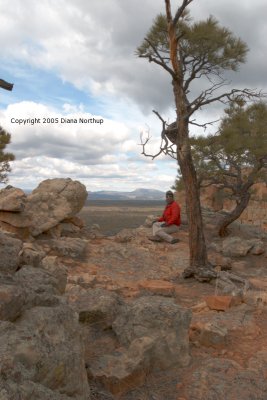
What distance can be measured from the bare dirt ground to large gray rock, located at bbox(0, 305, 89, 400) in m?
0.68

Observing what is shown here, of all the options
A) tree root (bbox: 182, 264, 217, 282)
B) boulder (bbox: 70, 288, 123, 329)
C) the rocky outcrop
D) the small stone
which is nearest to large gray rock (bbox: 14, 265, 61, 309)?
the rocky outcrop

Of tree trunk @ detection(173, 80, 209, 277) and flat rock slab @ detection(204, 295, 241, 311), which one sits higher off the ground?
tree trunk @ detection(173, 80, 209, 277)

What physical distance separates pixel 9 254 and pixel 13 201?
22.8 ft

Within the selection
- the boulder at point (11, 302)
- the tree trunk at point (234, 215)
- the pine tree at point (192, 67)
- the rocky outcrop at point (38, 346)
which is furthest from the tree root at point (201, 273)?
the boulder at point (11, 302)

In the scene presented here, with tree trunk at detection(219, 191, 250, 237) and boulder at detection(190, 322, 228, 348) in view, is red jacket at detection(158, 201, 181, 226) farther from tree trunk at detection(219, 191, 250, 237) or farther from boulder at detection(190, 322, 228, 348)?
boulder at detection(190, 322, 228, 348)

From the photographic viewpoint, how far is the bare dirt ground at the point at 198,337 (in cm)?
403

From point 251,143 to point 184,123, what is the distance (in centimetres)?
607

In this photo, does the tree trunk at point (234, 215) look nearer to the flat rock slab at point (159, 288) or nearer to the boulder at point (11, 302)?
the flat rock slab at point (159, 288)

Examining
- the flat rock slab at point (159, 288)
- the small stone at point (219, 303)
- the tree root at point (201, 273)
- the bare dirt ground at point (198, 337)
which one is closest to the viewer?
the bare dirt ground at point (198, 337)

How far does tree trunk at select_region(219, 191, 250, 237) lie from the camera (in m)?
15.2

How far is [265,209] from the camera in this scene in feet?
83.5

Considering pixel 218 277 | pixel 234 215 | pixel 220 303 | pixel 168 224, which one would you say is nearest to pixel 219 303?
pixel 220 303

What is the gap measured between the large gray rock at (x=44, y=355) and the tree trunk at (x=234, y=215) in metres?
Answer: 12.4

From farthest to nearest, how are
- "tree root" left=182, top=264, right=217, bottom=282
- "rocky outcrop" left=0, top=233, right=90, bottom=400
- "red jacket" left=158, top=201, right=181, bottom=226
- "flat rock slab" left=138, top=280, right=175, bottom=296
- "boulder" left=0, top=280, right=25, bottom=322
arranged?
"red jacket" left=158, top=201, right=181, bottom=226, "tree root" left=182, top=264, right=217, bottom=282, "flat rock slab" left=138, top=280, right=175, bottom=296, "boulder" left=0, top=280, right=25, bottom=322, "rocky outcrop" left=0, top=233, right=90, bottom=400
